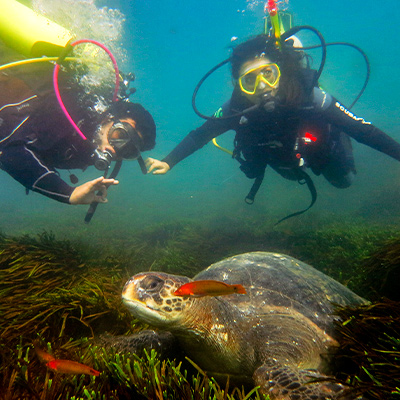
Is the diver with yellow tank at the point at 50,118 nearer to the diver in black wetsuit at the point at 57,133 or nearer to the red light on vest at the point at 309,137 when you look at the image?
the diver in black wetsuit at the point at 57,133

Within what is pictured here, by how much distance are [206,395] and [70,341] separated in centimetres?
182

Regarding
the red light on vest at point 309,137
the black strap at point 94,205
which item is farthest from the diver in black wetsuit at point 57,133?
the red light on vest at point 309,137

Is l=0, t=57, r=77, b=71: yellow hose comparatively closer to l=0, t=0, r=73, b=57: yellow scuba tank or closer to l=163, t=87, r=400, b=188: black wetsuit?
l=0, t=0, r=73, b=57: yellow scuba tank

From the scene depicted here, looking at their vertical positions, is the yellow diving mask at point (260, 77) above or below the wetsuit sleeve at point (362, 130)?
above

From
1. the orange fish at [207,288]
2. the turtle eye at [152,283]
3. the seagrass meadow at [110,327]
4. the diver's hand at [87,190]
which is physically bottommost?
the seagrass meadow at [110,327]

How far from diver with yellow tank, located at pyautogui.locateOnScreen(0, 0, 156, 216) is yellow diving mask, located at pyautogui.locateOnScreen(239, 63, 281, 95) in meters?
2.90

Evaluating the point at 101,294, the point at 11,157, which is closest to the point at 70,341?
the point at 101,294

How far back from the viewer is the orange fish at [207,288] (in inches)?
57.9

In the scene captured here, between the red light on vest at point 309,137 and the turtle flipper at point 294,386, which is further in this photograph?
the red light on vest at point 309,137

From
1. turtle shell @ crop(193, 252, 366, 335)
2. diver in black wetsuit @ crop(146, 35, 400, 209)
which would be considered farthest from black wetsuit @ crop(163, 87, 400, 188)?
turtle shell @ crop(193, 252, 366, 335)

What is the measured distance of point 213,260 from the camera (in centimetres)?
611

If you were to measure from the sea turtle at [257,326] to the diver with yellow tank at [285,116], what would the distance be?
11.9 feet

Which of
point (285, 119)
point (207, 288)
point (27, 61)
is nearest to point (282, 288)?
point (207, 288)

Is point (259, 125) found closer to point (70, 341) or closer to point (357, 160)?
point (70, 341)
